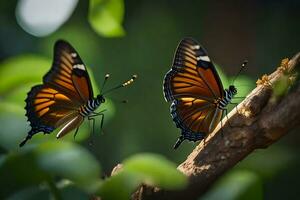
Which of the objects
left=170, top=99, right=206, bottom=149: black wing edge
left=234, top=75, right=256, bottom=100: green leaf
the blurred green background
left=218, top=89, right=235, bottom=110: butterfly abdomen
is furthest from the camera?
the blurred green background

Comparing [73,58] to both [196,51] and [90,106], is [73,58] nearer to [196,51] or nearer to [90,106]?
[90,106]

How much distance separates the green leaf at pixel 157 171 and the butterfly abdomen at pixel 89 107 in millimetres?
522

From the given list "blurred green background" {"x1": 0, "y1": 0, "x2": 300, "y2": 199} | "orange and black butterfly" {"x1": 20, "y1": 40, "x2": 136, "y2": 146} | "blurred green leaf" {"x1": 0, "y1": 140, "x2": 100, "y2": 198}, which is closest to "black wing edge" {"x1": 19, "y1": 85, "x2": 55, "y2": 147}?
"orange and black butterfly" {"x1": 20, "y1": 40, "x2": 136, "y2": 146}

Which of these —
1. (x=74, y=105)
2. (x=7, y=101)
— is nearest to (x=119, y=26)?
(x=7, y=101)

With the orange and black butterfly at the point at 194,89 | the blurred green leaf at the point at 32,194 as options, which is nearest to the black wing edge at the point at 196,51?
the orange and black butterfly at the point at 194,89

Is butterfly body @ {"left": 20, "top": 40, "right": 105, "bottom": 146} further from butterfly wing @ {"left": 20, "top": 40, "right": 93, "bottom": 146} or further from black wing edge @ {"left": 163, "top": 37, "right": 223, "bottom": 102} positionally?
black wing edge @ {"left": 163, "top": 37, "right": 223, "bottom": 102}

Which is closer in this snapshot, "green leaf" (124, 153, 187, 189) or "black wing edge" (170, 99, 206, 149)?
"green leaf" (124, 153, 187, 189)

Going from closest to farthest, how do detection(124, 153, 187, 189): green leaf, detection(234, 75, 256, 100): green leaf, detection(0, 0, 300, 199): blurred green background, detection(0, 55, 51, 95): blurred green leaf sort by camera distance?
1. detection(124, 153, 187, 189): green leaf
2. detection(0, 55, 51, 95): blurred green leaf
3. detection(234, 75, 256, 100): green leaf
4. detection(0, 0, 300, 199): blurred green background

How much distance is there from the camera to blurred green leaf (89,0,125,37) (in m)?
0.73

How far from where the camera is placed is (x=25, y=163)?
1.56 ft

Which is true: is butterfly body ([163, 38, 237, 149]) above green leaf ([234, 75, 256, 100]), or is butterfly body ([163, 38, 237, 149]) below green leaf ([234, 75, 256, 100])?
below

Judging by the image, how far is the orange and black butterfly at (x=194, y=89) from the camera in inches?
42.5

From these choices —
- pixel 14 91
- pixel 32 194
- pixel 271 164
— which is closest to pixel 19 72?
pixel 14 91

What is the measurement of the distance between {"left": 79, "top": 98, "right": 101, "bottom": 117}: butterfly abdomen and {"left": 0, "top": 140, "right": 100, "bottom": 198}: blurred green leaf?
1.58ft
